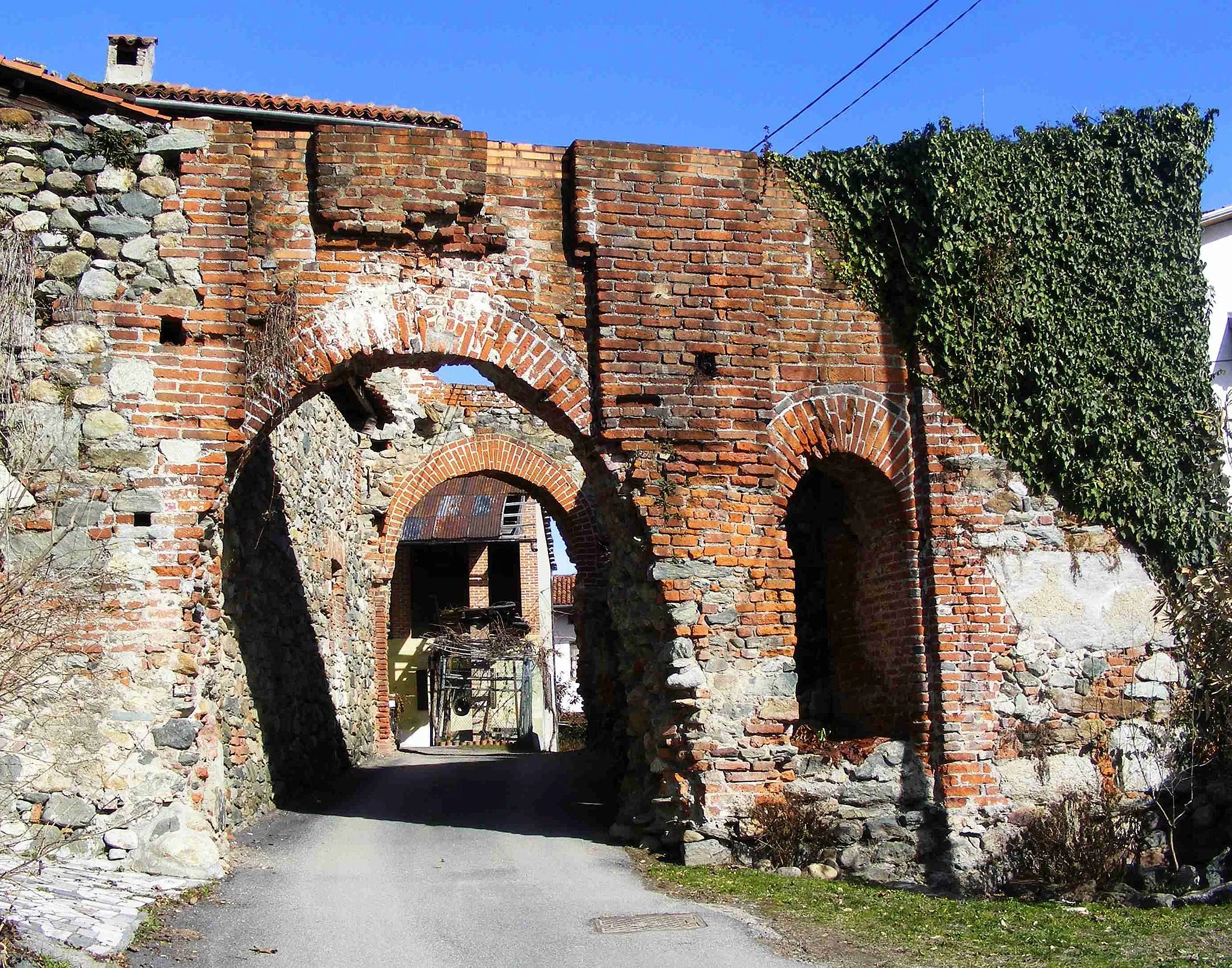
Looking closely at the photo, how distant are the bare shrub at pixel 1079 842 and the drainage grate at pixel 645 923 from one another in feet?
9.99

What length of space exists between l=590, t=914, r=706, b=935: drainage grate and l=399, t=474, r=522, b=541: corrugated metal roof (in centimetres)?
1840

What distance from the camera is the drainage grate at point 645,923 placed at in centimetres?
619

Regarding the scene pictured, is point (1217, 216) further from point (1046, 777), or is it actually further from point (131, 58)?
point (131, 58)

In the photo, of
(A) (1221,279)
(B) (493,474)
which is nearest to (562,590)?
(B) (493,474)

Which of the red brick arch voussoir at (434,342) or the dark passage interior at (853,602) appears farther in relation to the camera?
the dark passage interior at (853,602)

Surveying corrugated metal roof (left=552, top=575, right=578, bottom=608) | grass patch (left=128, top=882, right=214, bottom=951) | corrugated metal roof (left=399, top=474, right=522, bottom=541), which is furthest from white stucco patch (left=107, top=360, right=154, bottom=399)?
corrugated metal roof (left=552, top=575, right=578, bottom=608)

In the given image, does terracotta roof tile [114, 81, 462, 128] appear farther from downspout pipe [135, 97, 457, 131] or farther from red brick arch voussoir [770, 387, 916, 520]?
red brick arch voussoir [770, 387, 916, 520]

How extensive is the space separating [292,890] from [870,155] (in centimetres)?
689

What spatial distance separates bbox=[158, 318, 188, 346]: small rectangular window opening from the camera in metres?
7.69

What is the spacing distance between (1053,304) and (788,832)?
4.67m

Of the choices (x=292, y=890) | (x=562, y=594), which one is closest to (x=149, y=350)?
(x=292, y=890)

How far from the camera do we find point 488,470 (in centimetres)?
1767

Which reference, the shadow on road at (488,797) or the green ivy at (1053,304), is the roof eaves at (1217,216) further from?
the shadow on road at (488,797)

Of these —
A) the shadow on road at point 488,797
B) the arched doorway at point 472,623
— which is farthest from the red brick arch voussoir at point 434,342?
the arched doorway at point 472,623
